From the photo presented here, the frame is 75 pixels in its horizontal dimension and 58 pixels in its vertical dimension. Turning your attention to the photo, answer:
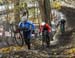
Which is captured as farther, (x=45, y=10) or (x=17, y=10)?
(x=17, y=10)

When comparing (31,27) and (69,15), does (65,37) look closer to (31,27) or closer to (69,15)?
(31,27)

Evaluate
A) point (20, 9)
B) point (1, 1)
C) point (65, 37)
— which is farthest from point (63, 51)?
point (1, 1)

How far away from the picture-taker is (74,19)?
1056 inches

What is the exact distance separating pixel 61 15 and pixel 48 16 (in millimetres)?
12247

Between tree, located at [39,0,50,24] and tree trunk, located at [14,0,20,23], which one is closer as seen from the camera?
tree, located at [39,0,50,24]

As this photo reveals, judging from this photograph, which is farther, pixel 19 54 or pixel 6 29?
pixel 6 29

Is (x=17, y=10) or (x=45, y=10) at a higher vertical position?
(x=45, y=10)

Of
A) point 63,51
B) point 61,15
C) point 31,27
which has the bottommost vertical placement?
point 61,15

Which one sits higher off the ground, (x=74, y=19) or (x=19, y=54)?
(x=19, y=54)

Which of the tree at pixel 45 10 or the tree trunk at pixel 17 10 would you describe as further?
the tree trunk at pixel 17 10

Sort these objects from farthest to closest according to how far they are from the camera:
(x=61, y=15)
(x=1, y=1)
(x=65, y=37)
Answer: (x=61, y=15), (x=1, y=1), (x=65, y=37)

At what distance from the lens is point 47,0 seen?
57.5ft

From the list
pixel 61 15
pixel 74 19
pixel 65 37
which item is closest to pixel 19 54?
pixel 65 37

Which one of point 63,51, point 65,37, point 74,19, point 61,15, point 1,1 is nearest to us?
point 63,51
